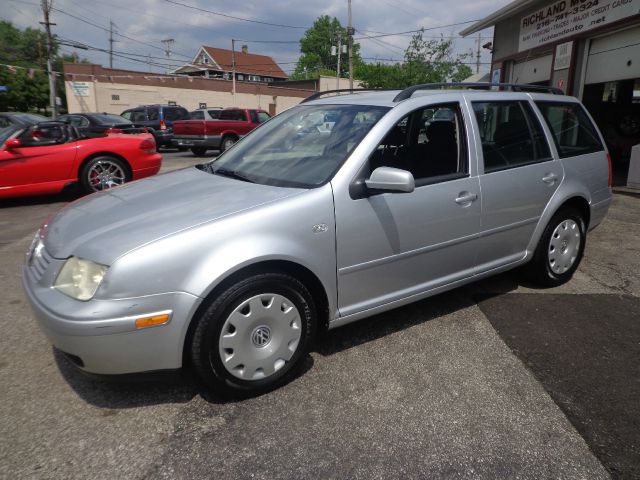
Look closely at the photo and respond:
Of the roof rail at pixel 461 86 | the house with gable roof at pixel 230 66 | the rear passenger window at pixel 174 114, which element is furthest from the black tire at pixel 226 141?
the house with gable roof at pixel 230 66

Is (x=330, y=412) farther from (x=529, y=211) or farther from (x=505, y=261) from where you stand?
(x=529, y=211)

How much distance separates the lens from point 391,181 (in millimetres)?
2658

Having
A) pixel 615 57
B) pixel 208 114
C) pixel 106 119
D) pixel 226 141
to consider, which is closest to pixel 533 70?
pixel 615 57

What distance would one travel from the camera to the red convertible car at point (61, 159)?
711 centimetres

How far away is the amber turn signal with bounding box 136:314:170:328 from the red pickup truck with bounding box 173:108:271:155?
14440mm

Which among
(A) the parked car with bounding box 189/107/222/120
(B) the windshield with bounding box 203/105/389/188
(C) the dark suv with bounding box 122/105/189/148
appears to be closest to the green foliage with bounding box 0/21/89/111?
(C) the dark suv with bounding box 122/105/189/148

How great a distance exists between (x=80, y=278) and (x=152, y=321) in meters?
0.42

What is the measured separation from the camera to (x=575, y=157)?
412cm

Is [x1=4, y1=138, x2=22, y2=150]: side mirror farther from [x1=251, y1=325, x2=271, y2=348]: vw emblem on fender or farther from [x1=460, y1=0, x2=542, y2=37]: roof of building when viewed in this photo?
[x1=460, y1=0, x2=542, y2=37]: roof of building

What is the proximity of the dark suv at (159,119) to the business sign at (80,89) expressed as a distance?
60.1ft

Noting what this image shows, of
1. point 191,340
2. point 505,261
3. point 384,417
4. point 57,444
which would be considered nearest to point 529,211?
point 505,261

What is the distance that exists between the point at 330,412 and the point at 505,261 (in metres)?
2.01

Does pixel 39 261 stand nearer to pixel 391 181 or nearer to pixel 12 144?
pixel 391 181

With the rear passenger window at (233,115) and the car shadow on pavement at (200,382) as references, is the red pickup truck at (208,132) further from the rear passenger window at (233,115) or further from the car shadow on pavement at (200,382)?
Result: the car shadow on pavement at (200,382)
